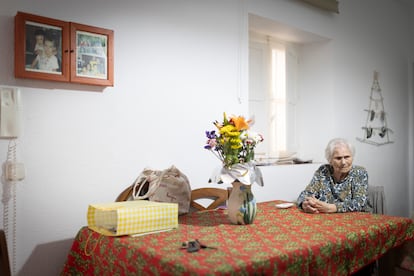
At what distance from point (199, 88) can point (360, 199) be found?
1262 mm

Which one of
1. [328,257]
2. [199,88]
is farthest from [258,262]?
[199,88]

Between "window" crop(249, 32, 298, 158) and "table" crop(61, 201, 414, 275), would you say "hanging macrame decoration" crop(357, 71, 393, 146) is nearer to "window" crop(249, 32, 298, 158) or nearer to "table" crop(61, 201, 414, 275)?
"window" crop(249, 32, 298, 158)

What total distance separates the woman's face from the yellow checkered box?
4.08 feet

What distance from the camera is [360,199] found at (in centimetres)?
247

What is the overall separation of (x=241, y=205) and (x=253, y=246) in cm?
43

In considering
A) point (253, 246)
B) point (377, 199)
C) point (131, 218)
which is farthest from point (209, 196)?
point (377, 199)

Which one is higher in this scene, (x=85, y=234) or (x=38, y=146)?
(x=38, y=146)

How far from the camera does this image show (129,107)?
7.79 ft

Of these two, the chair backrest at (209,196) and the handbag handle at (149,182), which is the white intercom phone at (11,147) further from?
the chair backrest at (209,196)

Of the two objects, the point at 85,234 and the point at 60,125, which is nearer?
the point at 85,234

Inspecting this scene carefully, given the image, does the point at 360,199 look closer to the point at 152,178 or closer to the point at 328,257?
the point at 328,257

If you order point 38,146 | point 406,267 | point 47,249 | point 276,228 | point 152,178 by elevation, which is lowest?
point 406,267

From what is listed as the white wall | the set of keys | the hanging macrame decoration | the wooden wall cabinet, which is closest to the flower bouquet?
the set of keys

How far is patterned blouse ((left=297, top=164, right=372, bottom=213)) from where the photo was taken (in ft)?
8.05
